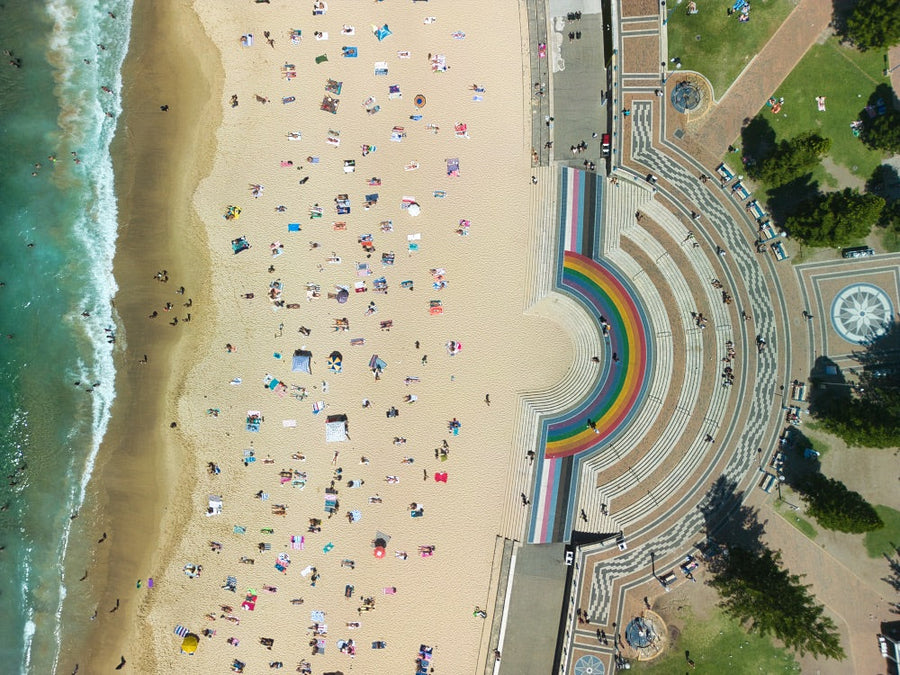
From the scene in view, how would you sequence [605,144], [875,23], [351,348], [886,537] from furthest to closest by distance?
1. [351,348]
2. [605,144]
3. [886,537]
4. [875,23]

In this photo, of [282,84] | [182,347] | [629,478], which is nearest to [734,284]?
[629,478]

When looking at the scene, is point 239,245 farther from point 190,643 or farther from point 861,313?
point 861,313

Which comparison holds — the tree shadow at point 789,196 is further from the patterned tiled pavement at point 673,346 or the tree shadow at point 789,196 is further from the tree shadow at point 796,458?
the tree shadow at point 796,458

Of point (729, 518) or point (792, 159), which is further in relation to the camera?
point (729, 518)

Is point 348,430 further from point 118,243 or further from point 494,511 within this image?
point 118,243

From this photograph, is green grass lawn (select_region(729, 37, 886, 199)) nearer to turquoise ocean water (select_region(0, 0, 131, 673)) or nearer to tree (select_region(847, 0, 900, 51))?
tree (select_region(847, 0, 900, 51))

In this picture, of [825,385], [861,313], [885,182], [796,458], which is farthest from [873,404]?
[885,182]
